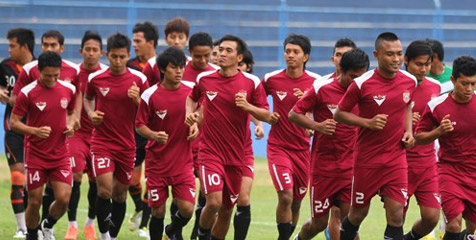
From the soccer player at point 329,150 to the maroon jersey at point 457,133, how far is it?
2.55 feet

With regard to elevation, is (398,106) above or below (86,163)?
above

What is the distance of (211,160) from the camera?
430 inches

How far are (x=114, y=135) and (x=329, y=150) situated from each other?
2.55 metres

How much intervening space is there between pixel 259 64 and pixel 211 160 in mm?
15136

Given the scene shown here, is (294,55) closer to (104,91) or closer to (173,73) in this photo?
(173,73)

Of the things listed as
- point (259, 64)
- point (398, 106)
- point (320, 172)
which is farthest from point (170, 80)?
point (259, 64)

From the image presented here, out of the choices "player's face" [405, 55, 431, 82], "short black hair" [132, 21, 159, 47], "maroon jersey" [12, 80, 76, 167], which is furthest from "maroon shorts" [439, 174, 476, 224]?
"short black hair" [132, 21, 159, 47]

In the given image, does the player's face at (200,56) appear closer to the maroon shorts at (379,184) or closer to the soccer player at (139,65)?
the soccer player at (139,65)

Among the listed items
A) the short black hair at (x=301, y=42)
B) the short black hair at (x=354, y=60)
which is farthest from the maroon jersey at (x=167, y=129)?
the short black hair at (x=354, y=60)

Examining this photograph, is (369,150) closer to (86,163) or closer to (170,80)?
(170,80)

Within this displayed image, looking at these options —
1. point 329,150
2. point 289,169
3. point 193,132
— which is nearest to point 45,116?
point 193,132

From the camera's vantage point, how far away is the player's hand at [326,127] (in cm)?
1039

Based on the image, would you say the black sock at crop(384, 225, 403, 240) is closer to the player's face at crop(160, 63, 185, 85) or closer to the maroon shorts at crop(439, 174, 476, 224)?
the maroon shorts at crop(439, 174, 476, 224)

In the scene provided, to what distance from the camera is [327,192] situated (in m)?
11.0
